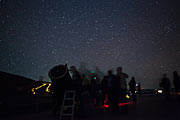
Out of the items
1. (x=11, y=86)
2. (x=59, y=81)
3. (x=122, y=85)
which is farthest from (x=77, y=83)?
(x=11, y=86)

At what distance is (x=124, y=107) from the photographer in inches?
224

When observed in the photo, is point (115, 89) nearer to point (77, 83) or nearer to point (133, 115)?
point (133, 115)

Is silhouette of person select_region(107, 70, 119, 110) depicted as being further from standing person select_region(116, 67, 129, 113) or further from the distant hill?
the distant hill

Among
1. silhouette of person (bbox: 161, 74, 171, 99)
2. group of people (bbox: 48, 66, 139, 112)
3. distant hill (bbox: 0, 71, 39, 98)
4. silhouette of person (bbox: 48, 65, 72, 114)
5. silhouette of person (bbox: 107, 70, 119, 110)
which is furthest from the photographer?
silhouette of person (bbox: 161, 74, 171, 99)

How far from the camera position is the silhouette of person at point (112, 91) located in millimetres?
5662

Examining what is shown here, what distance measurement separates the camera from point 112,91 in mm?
5879

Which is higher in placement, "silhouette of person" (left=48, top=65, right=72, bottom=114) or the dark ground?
"silhouette of person" (left=48, top=65, right=72, bottom=114)

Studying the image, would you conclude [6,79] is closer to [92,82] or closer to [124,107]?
[92,82]

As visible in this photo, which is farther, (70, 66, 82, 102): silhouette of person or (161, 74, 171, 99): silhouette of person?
(161, 74, 171, 99): silhouette of person

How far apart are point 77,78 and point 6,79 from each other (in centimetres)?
438

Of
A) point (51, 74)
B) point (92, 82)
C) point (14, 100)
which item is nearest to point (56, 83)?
point (51, 74)

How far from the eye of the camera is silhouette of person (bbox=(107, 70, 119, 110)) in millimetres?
5662

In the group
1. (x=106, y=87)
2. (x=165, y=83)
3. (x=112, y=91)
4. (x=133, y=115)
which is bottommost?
(x=133, y=115)

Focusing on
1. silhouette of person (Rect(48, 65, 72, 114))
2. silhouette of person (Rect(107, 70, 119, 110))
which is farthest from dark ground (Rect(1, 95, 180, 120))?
silhouette of person (Rect(48, 65, 72, 114))
